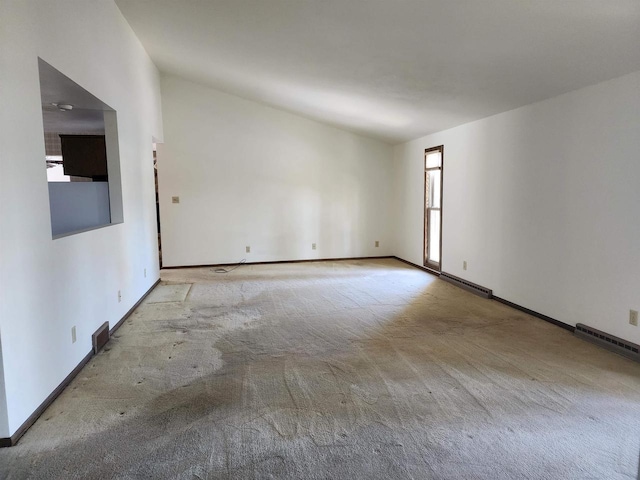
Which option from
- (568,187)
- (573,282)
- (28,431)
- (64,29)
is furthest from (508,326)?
(64,29)

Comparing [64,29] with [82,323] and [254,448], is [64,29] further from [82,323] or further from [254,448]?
[254,448]

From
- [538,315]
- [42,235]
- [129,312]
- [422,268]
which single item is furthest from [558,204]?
[129,312]

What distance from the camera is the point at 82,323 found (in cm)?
304

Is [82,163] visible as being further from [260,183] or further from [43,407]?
[260,183]

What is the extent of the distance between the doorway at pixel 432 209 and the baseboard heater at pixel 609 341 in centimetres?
277

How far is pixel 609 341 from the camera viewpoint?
3234mm

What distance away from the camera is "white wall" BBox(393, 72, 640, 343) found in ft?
10.3

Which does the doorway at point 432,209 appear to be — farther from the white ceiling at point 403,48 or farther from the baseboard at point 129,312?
the baseboard at point 129,312

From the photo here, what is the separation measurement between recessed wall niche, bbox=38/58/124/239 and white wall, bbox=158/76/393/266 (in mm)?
2049

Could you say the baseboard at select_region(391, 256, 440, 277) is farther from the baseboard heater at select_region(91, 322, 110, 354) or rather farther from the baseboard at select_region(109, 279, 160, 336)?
the baseboard heater at select_region(91, 322, 110, 354)

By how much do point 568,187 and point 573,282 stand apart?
859mm

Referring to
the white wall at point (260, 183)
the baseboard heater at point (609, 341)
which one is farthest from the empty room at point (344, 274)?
the white wall at point (260, 183)

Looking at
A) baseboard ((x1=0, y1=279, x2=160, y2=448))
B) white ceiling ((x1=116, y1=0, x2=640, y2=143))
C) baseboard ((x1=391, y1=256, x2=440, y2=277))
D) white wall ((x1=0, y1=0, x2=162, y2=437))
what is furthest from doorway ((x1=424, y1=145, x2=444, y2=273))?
baseboard ((x1=0, y1=279, x2=160, y2=448))

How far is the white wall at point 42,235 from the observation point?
2.04 meters
